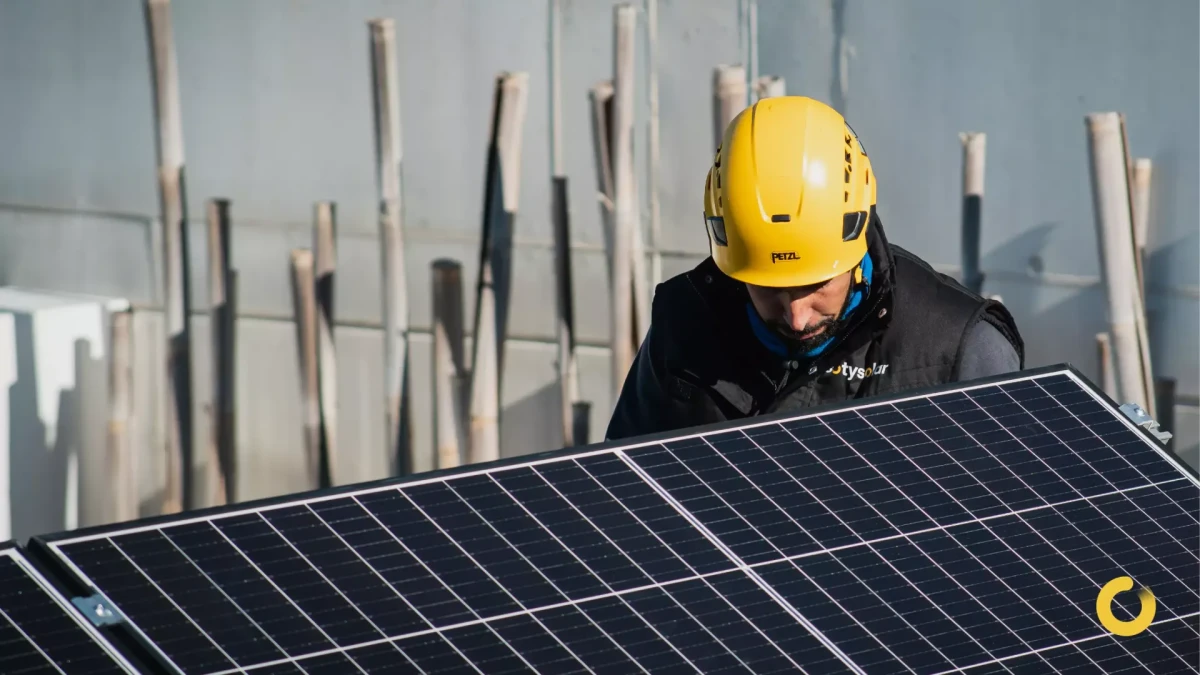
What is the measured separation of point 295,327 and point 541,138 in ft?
4.84

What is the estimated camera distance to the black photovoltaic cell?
5.82 ft

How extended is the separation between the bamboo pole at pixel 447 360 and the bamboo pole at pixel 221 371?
1062 mm

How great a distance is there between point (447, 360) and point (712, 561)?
408cm

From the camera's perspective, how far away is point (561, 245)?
5.84m

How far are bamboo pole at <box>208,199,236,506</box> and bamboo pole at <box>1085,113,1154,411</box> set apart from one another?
3830 millimetres

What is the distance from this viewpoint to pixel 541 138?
607 cm

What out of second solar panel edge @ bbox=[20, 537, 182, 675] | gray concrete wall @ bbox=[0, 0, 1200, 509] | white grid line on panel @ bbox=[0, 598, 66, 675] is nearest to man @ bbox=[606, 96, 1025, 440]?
second solar panel edge @ bbox=[20, 537, 182, 675]

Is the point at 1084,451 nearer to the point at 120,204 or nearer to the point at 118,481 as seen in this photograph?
the point at 118,481

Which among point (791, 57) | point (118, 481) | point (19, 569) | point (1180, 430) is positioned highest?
point (791, 57)

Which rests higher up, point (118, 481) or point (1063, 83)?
point (1063, 83)

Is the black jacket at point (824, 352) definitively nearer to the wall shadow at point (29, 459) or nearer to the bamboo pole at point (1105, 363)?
the bamboo pole at point (1105, 363)

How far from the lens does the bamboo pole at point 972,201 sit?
16.5ft

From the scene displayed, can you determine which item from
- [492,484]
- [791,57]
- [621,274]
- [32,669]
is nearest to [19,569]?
[32,669]

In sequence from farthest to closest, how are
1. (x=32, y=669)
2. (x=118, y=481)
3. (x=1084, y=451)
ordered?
(x=118, y=481) < (x=1084, y=451) < (x=32, y=669)
